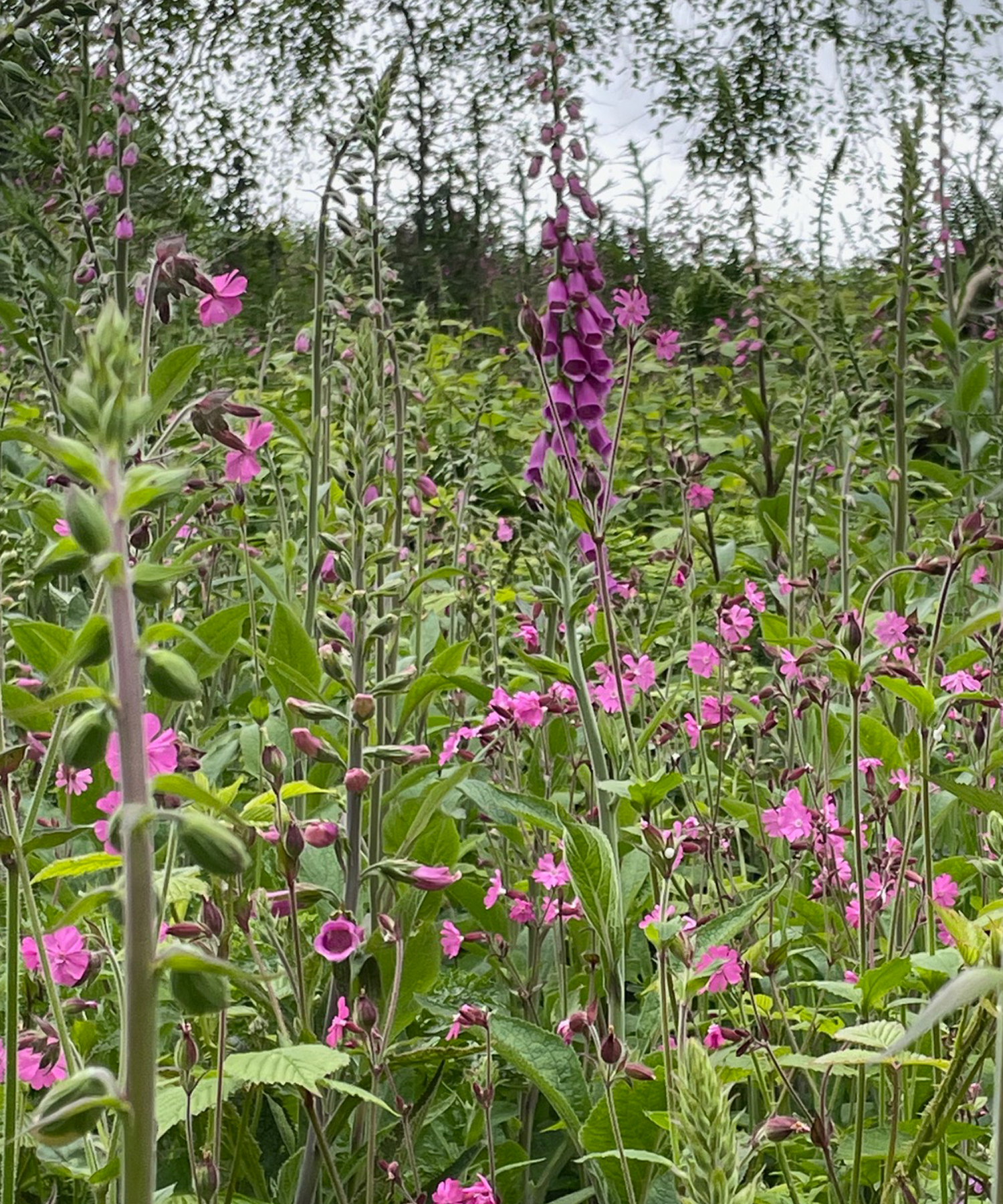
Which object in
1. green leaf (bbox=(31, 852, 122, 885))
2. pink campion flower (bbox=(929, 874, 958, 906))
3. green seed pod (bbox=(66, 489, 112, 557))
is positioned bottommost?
pink campion flower (bbox=(929, 874, 958, 906))

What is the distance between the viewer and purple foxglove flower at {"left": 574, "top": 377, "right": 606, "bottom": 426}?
2102 mm

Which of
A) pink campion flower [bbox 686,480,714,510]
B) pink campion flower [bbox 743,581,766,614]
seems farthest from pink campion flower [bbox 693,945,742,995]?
pink campion flower [bbox 686,480,714,510]

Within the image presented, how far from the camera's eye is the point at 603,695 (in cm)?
195

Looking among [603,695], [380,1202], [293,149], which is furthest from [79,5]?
[293,149]

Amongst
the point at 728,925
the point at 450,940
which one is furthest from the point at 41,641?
the point at 728,925

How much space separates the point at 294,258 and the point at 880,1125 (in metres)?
9.35

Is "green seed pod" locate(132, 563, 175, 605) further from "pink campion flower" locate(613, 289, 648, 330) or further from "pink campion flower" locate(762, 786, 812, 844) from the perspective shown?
"pink campion flower" locate(613, 289, 648, 330)

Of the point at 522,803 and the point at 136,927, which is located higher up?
the point at 136,927

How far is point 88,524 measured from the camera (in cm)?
55

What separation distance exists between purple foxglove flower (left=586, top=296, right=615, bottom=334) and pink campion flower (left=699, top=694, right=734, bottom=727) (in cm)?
65

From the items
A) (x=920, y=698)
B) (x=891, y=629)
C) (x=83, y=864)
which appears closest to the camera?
(x=83, y=864)

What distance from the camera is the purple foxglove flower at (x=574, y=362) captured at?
82.4 inches

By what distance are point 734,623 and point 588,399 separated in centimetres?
45

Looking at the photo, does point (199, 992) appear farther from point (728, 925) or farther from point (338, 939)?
point (728, 925)
